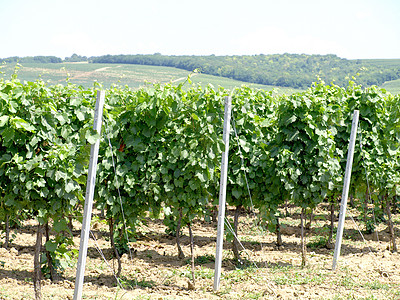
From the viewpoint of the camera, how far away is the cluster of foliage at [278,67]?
57844mm

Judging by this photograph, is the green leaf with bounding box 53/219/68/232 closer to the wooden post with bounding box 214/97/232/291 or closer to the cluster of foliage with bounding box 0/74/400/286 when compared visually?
the cluster of foliage with bounding box 0/74/400/286

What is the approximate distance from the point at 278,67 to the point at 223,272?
66.2 metres

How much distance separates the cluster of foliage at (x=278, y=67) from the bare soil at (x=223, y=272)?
159 feet

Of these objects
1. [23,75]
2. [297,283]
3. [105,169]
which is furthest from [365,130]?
[23,75]

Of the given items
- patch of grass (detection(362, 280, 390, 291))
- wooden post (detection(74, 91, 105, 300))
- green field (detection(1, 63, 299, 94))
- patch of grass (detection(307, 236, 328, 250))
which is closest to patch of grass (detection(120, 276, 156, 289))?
wooden post (detection(74, 91, 105, 300))

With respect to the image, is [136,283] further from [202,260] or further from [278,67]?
[278,67]

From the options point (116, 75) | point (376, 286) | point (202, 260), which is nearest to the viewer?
point (376, 286)

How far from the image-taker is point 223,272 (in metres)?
6.79

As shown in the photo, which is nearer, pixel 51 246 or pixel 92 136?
pixel 92 136

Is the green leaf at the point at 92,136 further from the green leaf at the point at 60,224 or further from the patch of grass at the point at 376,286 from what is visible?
the patch of grass at the point at 376,286

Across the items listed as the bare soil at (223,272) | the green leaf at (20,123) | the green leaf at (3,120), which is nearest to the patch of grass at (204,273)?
the bare soil at (223,272)

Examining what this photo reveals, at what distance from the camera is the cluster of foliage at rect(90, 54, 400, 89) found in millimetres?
57844

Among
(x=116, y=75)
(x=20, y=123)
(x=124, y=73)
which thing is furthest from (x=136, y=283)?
(x=116, y=75)

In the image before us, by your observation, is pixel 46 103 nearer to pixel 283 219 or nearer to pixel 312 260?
pixel 312 260
